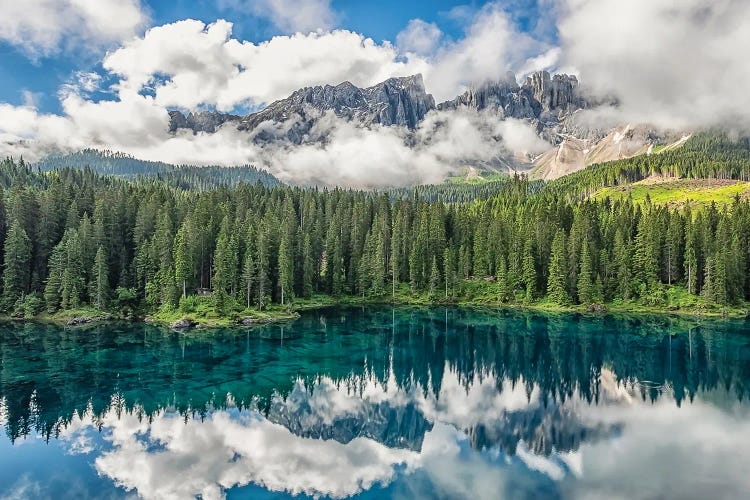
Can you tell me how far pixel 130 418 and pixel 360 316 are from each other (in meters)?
59.3

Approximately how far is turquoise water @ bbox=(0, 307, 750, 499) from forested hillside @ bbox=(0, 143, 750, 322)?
Answer: 14820 millimetres

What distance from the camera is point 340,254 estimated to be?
117125 mm

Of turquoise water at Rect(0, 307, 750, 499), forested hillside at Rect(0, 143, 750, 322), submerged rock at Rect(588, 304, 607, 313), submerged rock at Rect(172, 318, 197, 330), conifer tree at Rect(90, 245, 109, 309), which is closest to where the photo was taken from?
turquoise water at Rect(0, 307, 750, 499)

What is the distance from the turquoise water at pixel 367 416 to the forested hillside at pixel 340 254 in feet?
48.6

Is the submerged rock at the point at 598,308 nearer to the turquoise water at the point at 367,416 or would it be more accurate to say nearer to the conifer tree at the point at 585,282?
the conifer tree at the point at 585,282

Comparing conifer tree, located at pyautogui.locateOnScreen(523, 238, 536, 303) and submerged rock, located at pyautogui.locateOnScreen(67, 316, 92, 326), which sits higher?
conifer tree, located at pyautogui.locateOnScreen(523, 238, 536, 303)

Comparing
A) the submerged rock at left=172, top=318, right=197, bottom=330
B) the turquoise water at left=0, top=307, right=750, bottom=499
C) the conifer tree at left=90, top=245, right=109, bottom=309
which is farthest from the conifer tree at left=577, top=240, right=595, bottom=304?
the conifer tree at left=90, top=245, right=109, bottom=309

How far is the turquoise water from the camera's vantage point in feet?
96.3

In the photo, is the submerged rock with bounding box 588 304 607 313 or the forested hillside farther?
the submerged rock with bounding box 588 304 607 313

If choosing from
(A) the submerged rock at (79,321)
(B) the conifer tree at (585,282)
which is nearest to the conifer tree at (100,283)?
(A) the submerged rock at (79,321)

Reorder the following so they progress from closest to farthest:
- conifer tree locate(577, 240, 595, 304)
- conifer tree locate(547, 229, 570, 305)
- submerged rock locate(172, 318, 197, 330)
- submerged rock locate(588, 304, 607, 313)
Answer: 1. submerged rock locate(172, 318, 197, 330)
2. submerged rock locate(588, 304, 607, 313)
3. conifer tree locate(577, 240, 595, 304)
4. conifer tree locate(547, 229, 570, 305)

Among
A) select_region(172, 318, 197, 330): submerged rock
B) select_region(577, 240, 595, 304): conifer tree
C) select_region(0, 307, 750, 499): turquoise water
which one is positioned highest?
select_region(577, 240, 595, 304): conifer tree

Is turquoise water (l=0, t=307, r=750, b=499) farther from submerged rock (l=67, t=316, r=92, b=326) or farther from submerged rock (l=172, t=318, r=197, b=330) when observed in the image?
submerged rock (l=172, t=318, r=197, b=330)

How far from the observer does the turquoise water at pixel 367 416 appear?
96.3 feet
